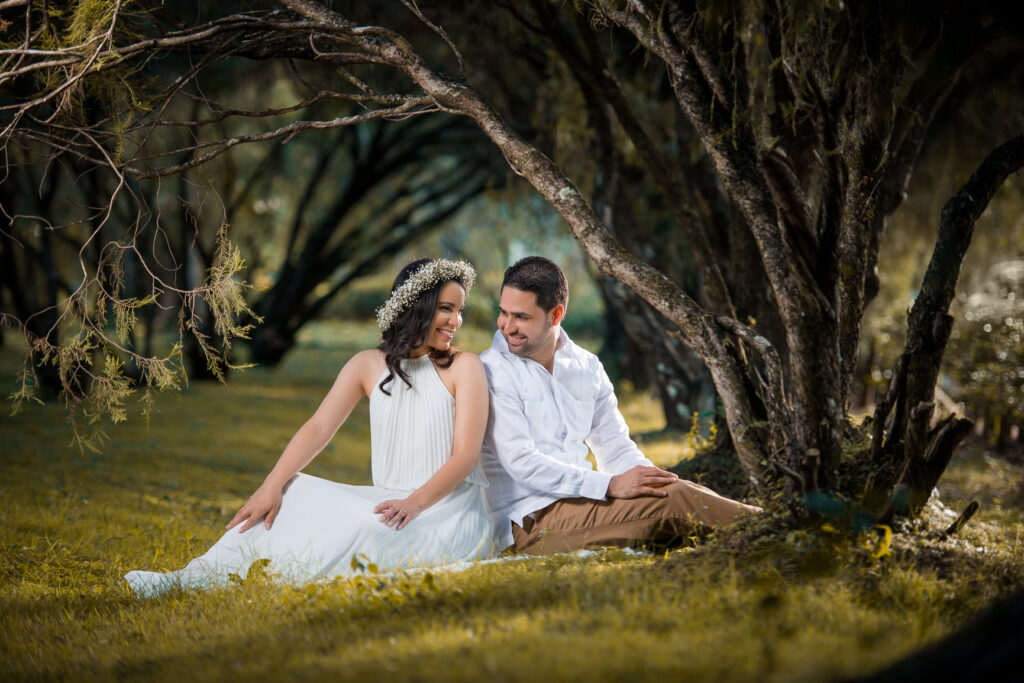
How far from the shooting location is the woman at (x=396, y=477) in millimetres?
4012

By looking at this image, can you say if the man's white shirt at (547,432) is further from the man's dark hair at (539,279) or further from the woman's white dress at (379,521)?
the man's dark hair at (539,279)

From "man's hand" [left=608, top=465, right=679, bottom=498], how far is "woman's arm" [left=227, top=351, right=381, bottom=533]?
148cm

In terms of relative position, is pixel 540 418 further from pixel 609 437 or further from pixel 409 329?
pixel 409 329

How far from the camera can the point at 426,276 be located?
14.3 ft

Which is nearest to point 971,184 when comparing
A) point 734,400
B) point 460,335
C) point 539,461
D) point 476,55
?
point 734,400

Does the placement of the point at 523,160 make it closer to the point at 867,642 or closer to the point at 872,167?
the point at 872,167

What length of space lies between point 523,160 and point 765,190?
4.48 ft

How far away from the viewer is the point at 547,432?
4.57 metres

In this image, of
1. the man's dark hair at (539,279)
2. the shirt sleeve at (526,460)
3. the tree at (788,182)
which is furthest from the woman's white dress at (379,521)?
the tree at (788,182)

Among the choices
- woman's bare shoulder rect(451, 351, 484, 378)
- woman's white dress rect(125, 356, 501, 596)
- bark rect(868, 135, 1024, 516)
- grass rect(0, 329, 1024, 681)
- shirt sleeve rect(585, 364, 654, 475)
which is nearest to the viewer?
grass rect(0, 329, 1024, 681)

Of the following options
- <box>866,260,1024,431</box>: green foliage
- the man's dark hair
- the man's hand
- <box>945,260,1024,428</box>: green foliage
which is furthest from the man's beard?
<box>945,260,1024,428</box>: green foliage

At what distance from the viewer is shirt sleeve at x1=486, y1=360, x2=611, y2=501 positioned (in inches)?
169

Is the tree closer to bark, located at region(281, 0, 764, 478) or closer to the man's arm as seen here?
bark, located at region(281, 0, 764, 478)

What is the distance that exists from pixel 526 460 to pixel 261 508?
141 cm
